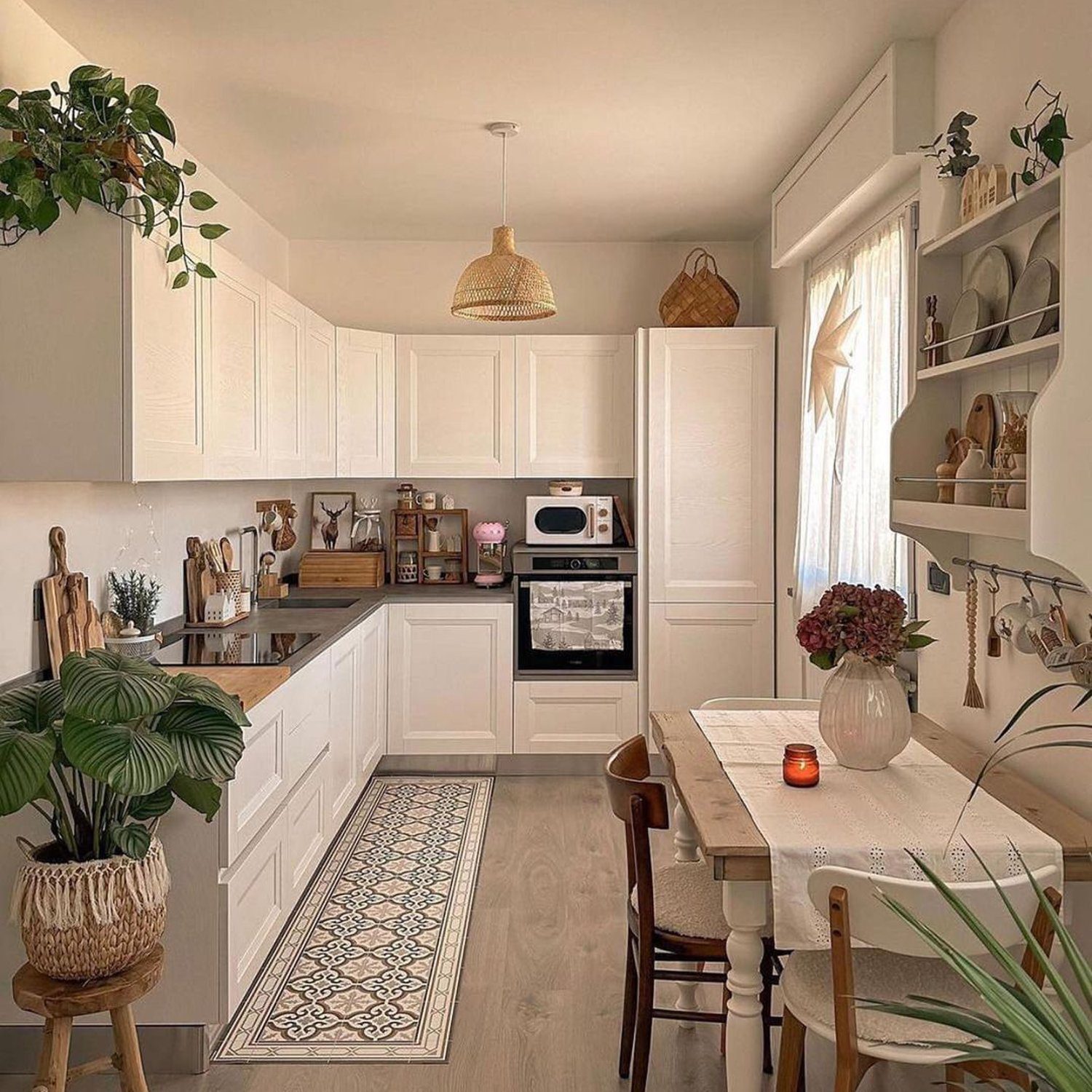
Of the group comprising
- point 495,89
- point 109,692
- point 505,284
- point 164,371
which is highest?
point 495,89

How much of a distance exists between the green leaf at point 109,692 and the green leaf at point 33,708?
0.26 feet

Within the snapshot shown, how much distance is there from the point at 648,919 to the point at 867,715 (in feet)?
2.12

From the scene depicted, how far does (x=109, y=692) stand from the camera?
2.05 m

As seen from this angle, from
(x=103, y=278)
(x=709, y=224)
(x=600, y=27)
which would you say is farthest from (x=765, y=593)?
(x=103, y=278)

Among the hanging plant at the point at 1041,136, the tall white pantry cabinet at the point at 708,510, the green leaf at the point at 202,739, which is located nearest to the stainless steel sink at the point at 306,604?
the tall white pantry cabinet at the point at 708,510

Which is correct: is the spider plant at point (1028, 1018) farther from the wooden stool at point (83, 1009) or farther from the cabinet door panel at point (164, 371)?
the cabinet door panel at point (164, 371)

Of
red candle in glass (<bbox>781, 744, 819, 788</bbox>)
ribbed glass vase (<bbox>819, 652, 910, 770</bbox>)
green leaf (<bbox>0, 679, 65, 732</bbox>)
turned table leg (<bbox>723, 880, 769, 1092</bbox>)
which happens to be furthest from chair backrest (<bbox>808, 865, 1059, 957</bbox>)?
green leaf (<bbox>0, 679, 65, 732</bbox>)

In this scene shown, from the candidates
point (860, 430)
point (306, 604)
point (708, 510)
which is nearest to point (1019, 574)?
point (860, 430)

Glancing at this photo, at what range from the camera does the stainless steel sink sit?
4.96 meters

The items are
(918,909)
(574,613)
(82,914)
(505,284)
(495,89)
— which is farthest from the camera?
(574,613)

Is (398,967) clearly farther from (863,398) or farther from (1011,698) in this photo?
(863,398)

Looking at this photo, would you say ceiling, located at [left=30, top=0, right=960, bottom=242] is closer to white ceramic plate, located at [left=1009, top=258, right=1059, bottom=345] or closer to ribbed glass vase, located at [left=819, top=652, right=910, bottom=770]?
white ceramic plate, located at [left=1009, top=258, right=1059, bottom=345]

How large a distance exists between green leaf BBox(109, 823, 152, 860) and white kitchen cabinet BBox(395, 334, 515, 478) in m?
3.33

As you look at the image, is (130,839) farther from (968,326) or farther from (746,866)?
(968,326)
